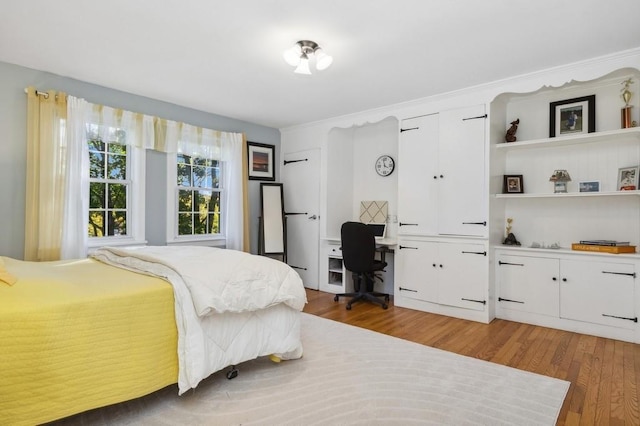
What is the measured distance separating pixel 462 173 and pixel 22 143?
4.36m

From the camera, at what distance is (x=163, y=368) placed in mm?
1794

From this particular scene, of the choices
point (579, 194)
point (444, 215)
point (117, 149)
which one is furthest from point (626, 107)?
point (117, 149)

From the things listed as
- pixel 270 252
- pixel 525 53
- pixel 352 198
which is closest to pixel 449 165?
pixel 525 53

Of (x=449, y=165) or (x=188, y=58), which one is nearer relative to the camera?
(x=188, y=58)

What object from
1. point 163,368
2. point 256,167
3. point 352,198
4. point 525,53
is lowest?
point 163,368

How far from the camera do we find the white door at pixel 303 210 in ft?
16.5

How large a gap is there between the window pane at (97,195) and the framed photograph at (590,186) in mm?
5038

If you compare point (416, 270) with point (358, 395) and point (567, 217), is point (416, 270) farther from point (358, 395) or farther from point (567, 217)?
point (358, 395)

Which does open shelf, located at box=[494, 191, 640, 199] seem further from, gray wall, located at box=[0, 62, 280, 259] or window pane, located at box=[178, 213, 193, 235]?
window pane, located at box=[178, 213, 193, 235]

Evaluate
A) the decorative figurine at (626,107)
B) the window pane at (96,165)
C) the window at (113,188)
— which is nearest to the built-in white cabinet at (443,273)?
the decorative figurine at (626,107)

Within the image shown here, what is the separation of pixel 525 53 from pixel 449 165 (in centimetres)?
128

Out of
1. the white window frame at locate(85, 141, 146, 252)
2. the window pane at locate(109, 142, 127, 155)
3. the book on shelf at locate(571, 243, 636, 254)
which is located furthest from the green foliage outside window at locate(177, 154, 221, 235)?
the book on shelf at locate(571, 243, 636, 254)

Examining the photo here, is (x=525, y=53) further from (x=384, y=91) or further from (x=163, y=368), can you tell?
(x=163, y=368)

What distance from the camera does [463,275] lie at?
365 centimetres
